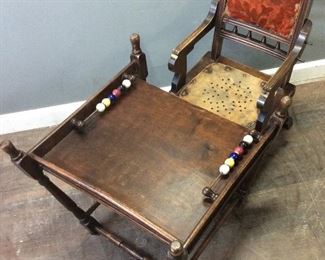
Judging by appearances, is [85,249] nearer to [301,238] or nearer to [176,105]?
[176,105]

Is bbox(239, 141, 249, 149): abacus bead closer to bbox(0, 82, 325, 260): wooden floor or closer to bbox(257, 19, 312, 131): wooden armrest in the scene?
bbox(257, 19, 312, 131): wooden armrest

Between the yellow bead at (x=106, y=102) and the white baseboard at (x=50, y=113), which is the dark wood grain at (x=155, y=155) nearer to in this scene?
the yellow bead at (x=106, y=102)

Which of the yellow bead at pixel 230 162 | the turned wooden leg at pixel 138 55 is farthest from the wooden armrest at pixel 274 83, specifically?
the turned wooden leg at pixel 138 55

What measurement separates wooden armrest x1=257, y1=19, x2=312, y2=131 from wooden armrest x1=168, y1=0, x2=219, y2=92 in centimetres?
31

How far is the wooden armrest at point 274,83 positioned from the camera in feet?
3.85

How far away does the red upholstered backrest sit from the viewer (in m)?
1.29

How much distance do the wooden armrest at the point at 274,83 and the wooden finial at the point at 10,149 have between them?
2.39 ft

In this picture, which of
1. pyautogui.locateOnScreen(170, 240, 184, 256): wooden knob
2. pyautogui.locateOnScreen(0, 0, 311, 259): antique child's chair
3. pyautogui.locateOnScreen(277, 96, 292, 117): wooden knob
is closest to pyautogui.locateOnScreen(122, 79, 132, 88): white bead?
pyautogui.locateOnScreen(0, 0, 311, 259): antique child's chair

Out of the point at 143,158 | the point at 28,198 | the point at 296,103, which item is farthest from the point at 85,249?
the point at 296,103

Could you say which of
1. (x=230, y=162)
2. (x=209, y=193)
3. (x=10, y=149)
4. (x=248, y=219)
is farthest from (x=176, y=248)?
(x=248, y=219)

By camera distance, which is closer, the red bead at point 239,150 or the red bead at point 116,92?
the red bead at point 239,150

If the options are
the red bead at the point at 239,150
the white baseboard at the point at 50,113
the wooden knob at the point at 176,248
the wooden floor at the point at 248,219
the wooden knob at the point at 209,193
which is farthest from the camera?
the white baseboard at the point at 50,113

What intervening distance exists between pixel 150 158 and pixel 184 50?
414 millimetres

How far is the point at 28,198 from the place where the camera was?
175cm
